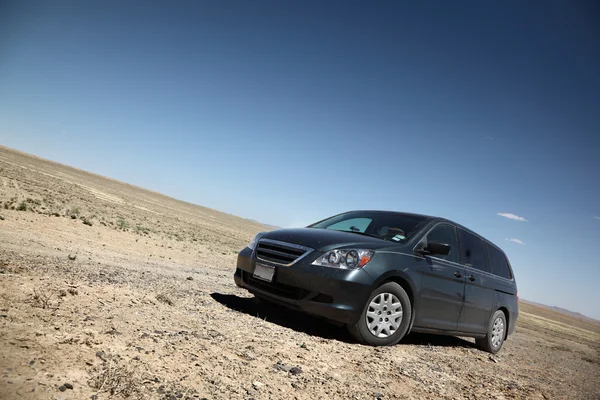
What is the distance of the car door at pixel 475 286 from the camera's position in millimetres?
5742

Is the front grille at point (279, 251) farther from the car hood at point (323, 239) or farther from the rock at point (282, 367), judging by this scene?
the rock at point (282, 367)

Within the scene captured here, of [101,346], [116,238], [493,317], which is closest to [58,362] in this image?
[101,346]

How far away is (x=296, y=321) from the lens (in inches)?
200

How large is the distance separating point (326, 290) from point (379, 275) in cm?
67

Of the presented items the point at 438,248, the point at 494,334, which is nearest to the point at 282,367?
the point at 438,248

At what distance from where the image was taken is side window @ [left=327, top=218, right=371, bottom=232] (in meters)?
5.78

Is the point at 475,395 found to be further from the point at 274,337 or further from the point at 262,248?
the point at 262,248

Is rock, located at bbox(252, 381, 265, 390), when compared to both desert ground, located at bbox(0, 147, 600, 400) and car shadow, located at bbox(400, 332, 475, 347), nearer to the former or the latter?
desert ground, located at bbox(0, 147, 600, 400)

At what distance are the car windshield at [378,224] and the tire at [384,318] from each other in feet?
2.78

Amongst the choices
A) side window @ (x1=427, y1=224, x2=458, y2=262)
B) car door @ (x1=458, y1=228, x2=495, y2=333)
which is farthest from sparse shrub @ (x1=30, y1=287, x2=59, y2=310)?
car door @ (x1=458, y1=228, x2=495, y2=333)

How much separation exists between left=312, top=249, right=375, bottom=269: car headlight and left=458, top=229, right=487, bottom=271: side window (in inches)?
92.5

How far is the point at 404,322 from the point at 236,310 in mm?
2220

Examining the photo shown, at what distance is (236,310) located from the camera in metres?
4.99

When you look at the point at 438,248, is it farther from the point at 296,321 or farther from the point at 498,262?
the point at 498,262
